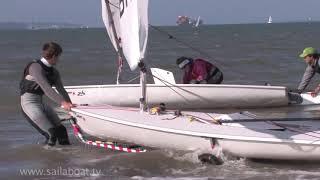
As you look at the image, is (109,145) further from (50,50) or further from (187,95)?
(187,95)

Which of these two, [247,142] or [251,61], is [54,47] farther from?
[251,61]

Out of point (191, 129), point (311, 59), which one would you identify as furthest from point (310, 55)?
point (191, 129)

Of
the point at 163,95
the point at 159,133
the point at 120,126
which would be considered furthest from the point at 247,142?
the point at 163,95

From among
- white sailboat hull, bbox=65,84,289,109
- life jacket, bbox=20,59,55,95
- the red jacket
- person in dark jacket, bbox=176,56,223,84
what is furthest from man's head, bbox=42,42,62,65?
the red jacket

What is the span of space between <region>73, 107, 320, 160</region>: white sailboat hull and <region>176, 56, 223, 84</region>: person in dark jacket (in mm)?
2961

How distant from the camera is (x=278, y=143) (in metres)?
6.64

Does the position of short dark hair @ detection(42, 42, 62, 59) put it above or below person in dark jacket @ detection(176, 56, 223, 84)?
above

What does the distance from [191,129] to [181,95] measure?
3430 mm

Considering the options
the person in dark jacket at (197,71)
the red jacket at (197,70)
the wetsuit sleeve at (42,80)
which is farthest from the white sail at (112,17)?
the wetsuit sleeve at (42,80)

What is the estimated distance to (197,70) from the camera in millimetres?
10477

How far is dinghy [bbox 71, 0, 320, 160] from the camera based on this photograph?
6691 millimetres

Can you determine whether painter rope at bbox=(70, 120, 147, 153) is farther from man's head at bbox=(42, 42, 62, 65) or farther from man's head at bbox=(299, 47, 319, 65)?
man's head at bbox=(299, 47, 319, 65)

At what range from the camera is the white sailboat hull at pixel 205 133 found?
263 inches

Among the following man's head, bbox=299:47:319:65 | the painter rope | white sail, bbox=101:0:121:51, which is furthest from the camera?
man's head, bbox=299:47:319:65
